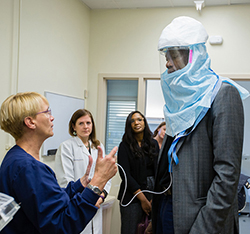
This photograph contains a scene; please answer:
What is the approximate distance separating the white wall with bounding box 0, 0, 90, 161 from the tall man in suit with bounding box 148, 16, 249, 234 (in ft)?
4.74

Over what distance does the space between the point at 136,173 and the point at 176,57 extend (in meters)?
1.48

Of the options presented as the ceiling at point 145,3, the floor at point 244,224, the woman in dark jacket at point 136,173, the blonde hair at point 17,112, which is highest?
the ceiling at point 145,3

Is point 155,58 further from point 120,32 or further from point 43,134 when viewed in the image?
point 43,134

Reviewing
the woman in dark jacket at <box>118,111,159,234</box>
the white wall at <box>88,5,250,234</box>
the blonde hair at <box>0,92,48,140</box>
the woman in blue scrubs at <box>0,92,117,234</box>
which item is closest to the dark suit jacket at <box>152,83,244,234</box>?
the woman in blue scrubs at <box>0,92,117,234</box>

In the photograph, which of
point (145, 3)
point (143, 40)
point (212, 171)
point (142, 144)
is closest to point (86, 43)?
point (143, 40)

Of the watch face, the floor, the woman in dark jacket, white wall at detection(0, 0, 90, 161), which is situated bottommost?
the floor

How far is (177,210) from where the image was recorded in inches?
50.1

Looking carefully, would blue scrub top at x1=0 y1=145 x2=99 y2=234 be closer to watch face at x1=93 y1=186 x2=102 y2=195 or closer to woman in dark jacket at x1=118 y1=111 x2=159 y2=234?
watch face at x1=93 y1=186 x2=102 y2=195

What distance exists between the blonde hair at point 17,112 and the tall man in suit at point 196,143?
0.67 meters

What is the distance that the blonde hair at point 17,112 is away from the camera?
117 centimetres

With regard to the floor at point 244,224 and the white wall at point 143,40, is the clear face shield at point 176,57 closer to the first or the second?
the white wall at point 143,40

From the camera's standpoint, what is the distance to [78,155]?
2.45m

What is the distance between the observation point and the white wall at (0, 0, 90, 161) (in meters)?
2.34

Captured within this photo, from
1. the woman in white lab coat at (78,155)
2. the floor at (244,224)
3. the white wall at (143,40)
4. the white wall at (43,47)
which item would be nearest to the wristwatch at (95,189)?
the woman in white lab coat at (78,155)
